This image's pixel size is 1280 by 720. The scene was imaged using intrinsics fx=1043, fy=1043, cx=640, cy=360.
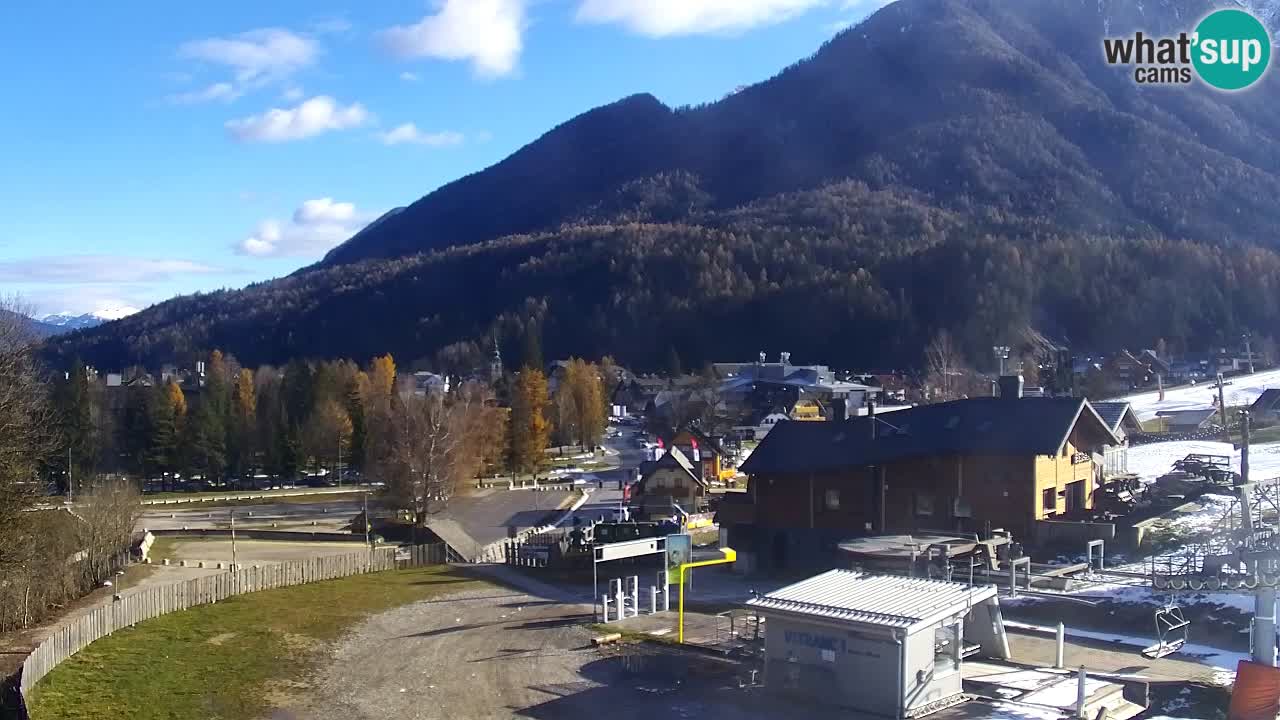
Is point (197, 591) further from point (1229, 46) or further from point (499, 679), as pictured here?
point (1229, 46)

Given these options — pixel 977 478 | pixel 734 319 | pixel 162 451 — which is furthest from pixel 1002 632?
pixel 734 319

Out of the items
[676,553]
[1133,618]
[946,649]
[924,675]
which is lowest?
[1133,618]

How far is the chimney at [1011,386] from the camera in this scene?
128 ft

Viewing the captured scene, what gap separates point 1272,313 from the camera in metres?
143

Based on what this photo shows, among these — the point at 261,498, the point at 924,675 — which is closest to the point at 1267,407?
the point at 924,675

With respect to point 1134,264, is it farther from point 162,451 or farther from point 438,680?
point 438,680

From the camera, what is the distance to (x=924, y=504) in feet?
125

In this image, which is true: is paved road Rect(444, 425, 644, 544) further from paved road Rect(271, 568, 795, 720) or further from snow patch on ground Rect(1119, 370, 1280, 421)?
snow patch on ground Rect(1119, 370, 1280, 421)

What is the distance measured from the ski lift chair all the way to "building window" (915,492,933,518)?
10.2 metres

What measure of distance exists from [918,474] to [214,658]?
948 inches

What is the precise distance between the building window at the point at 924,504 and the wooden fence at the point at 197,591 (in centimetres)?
1978

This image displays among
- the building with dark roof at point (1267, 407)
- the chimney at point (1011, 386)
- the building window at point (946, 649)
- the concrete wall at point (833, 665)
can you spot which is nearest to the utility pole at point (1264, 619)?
the building window at point (946, 649)

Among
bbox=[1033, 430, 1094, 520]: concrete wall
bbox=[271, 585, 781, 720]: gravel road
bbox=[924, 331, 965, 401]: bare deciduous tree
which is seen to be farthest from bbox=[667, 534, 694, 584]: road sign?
bbox=[924, 331, 965, 401]: bare deciduous tree

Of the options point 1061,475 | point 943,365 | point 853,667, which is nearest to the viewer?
point 853,667
